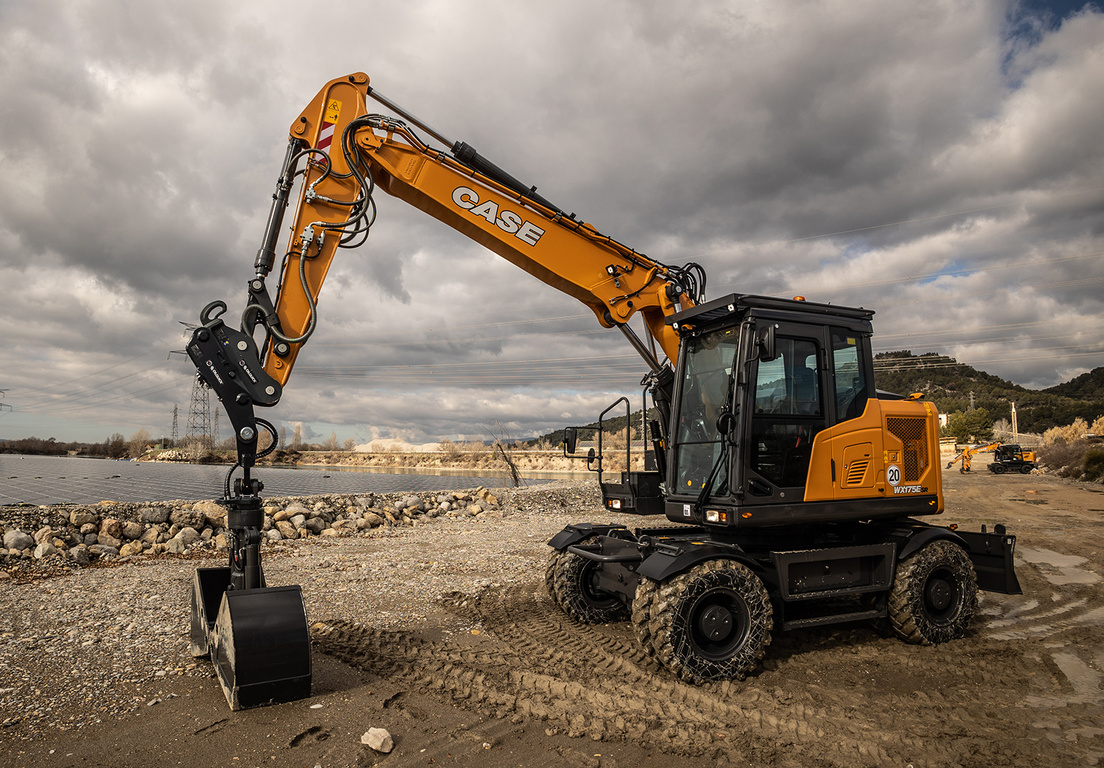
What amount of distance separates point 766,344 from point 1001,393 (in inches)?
4036

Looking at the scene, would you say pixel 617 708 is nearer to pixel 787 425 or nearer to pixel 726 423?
pixel 726 423

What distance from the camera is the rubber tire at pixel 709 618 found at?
201 inches

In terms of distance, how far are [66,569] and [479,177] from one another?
8444 mm

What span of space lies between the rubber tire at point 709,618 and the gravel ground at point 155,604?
2.34 m

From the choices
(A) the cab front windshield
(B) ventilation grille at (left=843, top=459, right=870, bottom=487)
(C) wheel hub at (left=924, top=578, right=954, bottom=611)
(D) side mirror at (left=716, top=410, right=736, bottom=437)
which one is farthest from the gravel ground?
(C) wheel hub at (left=924, top=578, right=954, bottom=611)

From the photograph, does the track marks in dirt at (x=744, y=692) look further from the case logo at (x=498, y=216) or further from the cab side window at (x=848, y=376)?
the case logo at (x=498, y=216)

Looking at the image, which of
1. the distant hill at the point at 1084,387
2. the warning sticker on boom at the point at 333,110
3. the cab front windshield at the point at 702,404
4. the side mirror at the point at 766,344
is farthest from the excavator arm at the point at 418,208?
the distant hill at the point at 1084,387

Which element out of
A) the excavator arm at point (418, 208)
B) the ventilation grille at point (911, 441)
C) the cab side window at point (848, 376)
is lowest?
the ventilation grille at point (911, 441)

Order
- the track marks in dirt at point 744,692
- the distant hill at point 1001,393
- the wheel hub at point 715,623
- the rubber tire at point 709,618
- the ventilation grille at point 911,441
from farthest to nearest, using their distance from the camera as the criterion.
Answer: the distant hill at point 1001,393
the ventilation grille at point 911,441
the wheel hub at point 715,623
the rubber tire at point 709,618
the track marks in dirt at point 744,692

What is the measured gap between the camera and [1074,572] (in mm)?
9820

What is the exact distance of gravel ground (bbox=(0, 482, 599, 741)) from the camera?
4746mm

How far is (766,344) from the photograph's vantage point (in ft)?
17.5

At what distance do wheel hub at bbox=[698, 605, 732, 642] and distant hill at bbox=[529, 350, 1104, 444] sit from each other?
57301 millimetres

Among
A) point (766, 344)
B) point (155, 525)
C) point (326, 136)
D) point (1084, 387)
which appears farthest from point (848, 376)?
point (1084, 387)
